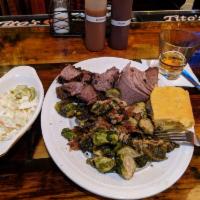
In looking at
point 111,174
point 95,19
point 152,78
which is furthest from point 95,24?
point 111,174

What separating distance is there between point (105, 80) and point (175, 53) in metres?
0.62

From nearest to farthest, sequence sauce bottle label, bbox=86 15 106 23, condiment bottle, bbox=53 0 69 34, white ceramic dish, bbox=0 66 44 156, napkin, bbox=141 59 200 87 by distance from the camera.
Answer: white ceramic dish, bbox=0 66 44 156 → napkin, bbox=141 59 200 87 → sauce bottle label, bbox=86 15 106 23 → condiment bottle, bbox=53 0 69 34

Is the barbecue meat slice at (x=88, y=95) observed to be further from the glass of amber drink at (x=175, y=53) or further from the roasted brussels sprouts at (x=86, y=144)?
the glass of amber drink at (x=175, y=53)

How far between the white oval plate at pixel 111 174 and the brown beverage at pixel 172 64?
0.66 meters

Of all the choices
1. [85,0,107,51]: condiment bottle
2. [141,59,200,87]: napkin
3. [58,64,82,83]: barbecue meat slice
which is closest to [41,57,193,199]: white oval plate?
[58,64,82,83]: barbecue meat slice

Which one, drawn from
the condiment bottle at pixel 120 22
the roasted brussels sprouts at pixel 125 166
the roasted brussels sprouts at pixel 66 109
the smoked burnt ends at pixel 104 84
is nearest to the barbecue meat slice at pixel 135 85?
the smoked burnt ends at pixel 104 84

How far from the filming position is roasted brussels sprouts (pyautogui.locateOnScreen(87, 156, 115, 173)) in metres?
1.31

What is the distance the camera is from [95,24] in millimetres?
2072

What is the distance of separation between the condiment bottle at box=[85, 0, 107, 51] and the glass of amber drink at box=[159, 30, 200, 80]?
44 centimetres

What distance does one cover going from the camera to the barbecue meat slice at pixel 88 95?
1.58 meters

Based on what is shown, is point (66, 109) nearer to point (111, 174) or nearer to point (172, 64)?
point (111, 174)

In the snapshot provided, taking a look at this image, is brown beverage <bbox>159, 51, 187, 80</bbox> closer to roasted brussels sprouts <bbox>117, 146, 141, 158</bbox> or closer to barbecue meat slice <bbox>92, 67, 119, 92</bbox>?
barbecue meat slice <bbox>92, 67, 119, 92</bbox>

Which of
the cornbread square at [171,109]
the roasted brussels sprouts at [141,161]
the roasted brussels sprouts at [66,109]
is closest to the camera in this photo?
the roasted brussels sprouts at [141,161]

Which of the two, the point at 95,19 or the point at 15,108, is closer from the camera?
the point at 15,108
